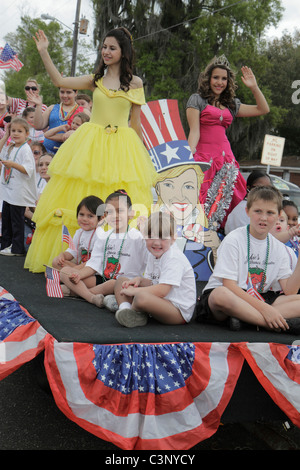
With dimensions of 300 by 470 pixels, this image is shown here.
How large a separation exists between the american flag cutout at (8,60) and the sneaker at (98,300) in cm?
658

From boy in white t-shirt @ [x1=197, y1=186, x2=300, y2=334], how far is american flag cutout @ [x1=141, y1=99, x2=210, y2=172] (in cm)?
165

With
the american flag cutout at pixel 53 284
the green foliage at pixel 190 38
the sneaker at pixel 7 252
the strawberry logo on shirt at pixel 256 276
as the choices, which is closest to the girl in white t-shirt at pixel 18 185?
the sneaker at pixel 7 252

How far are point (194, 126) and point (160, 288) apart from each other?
2476mm

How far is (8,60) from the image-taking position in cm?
869

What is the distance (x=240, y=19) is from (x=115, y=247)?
68.8 feet

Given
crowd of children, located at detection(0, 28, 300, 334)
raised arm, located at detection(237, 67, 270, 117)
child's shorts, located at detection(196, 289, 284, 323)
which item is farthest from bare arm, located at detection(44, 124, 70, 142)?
child's shorts, located at detection(196, 289, 284, 323)

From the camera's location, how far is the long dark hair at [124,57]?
4.00 meters

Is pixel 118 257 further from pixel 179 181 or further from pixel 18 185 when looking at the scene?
pixel 18 185

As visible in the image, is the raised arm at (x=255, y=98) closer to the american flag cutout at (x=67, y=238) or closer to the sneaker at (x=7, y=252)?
the american flag cutout at (x=67, y=238)

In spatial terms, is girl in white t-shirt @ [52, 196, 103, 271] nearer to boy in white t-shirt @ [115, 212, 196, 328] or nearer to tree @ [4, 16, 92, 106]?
boy in white t-shirt @ [115, 212, 196, 328]

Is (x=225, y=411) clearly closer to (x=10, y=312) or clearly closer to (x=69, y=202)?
(x=10, y=312)

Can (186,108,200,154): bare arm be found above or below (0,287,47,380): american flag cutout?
above

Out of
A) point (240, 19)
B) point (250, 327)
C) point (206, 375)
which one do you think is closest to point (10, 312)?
point (206, 375)

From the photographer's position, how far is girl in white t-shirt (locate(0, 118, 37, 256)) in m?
4.68
